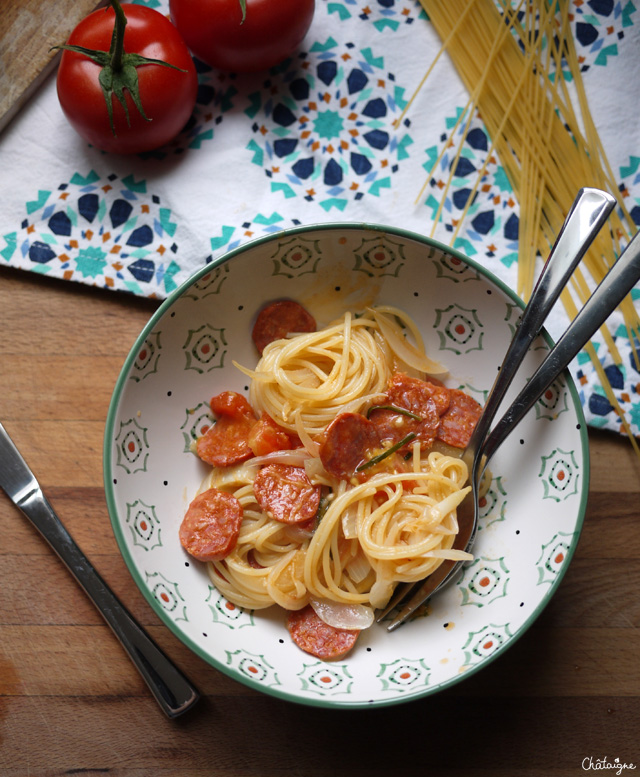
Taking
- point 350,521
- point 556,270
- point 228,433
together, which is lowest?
point 350,521

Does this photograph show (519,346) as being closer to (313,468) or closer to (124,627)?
(313,468)

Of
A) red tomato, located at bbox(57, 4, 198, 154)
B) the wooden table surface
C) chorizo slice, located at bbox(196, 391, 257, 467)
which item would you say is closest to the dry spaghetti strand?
the wooden table surface

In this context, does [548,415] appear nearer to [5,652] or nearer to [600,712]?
[600,712]

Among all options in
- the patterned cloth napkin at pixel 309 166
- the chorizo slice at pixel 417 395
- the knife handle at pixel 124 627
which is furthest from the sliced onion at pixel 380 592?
the patterned cloth napkin at pixel 309 166

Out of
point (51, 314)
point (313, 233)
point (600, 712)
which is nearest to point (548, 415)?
point (313, 233)

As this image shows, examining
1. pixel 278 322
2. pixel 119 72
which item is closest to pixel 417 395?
pixel 278 322

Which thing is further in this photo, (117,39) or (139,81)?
(139,81)

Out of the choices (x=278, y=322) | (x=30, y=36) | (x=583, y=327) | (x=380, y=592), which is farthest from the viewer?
(x=30, y=36)
